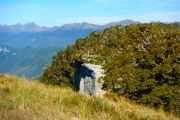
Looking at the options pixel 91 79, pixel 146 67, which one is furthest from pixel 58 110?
pixel 146 67

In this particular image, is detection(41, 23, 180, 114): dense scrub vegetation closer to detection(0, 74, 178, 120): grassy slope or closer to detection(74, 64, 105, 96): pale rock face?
detection(74, 64, 105, 96): pale rock face

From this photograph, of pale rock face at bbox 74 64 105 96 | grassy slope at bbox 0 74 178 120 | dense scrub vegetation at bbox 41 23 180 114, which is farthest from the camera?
pale rock face at bbox 74 64 105 96

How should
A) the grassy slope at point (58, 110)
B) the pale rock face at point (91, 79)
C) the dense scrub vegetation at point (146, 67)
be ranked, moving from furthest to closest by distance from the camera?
1. the pale rock face at point (91, 79)
2. the dense scrub vegetation at point (146, 67)
3. the grassy slope at point (58, 110)

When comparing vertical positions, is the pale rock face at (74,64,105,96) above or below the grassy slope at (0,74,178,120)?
below

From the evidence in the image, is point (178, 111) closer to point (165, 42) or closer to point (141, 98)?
point (141, 98)

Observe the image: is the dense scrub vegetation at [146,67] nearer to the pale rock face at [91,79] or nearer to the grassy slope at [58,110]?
the pale rock face at [91,79]

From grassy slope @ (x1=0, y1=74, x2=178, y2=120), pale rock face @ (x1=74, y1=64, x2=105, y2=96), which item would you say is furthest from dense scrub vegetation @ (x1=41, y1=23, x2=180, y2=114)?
grassy slope @ (x1=0, y1=74, x2=178, y2=120)

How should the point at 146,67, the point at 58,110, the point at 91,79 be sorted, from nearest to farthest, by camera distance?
the point at 58,110, the point at 146,67, the point at 91,79

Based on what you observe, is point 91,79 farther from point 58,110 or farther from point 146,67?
point 58,110

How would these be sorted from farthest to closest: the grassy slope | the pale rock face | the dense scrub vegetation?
1. the pale rock face
2. the dense scrub vegetation
3. the grassy slope

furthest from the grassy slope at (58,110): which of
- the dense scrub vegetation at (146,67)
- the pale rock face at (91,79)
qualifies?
the pale rock face at (91,79)

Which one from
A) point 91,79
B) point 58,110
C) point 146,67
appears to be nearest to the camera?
point 58,110

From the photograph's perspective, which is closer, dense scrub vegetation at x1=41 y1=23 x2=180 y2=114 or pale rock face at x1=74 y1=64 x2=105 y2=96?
dense scrub vegetation at x1=41 y1=23 x2=180 y2=114

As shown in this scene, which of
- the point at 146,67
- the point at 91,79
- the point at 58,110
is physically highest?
the point at 58,110
